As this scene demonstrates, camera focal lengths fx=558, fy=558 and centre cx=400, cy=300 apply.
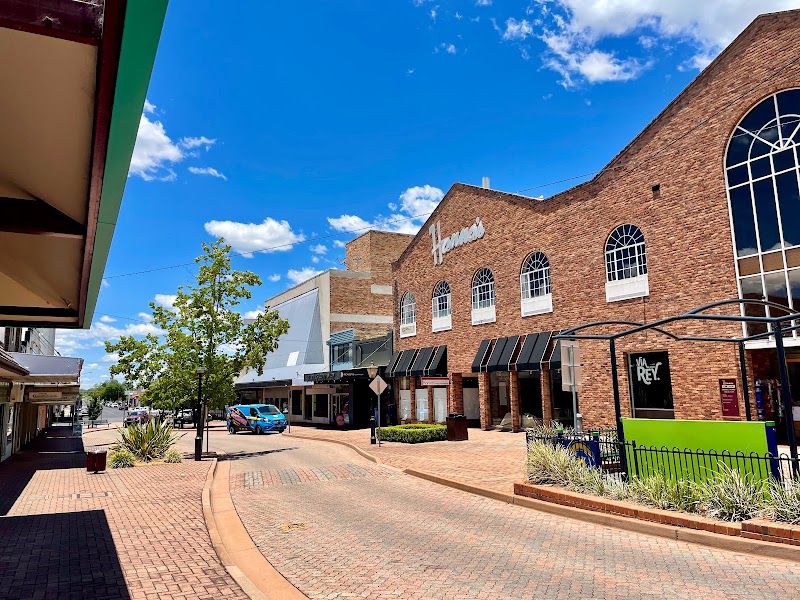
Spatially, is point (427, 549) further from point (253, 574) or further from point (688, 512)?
point (688, 512)

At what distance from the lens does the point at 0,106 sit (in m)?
3.53

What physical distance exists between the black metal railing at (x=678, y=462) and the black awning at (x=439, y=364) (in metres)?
18.3

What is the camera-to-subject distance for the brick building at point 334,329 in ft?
123

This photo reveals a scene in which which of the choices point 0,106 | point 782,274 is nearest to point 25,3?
point 0,106

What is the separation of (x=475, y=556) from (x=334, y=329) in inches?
1323

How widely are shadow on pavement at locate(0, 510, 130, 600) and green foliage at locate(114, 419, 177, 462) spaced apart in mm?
8949

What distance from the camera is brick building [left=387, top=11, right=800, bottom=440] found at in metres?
17.3

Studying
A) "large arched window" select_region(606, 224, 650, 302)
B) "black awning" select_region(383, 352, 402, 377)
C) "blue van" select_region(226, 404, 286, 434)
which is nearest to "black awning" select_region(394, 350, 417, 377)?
"black awning" select_region(383, 352, 402, 377)

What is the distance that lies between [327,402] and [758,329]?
93.7 ft

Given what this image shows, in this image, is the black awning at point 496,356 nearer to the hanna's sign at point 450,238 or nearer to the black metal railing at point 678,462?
the hanna's sign at point 450,238

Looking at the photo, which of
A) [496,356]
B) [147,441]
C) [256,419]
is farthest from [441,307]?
[147,441]

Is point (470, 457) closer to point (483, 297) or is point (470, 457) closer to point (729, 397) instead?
point (729, 397)

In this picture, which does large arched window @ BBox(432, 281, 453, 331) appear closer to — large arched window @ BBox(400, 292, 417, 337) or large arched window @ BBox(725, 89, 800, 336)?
large arched window @ BBox(400, 292, 417, 337)

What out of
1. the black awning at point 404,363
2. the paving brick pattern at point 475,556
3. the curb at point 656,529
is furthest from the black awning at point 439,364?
the paving brick pattern at point 475,556
